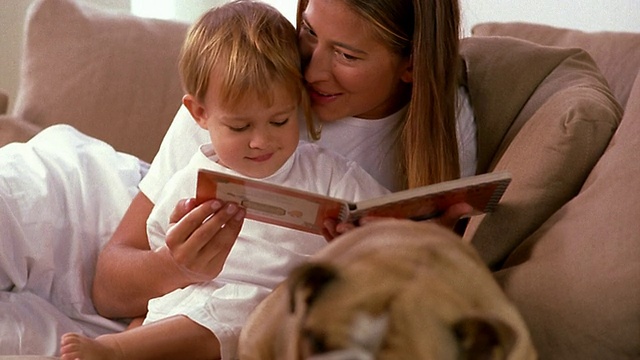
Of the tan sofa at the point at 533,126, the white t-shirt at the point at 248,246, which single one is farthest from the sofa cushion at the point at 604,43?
the white t-shirt at the point at 248,246

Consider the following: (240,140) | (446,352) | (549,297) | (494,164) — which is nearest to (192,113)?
(240,140)

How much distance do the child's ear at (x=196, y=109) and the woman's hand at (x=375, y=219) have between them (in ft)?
1.23

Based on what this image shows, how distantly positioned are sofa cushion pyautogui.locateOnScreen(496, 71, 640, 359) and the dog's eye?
45 cm

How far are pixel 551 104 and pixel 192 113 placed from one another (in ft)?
1.99

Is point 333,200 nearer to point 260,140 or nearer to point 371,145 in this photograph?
point 260,140

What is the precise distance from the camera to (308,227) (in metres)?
1.40

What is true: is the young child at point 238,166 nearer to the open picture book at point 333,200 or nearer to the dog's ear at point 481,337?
the open picture book at point 333,200

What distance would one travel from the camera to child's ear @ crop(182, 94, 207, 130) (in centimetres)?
165

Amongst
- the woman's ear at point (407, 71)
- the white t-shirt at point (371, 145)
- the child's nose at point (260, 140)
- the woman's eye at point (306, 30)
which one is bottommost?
the white t-shirt at point (371, 145)

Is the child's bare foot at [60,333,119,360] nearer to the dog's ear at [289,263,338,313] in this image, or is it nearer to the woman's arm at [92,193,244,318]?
the woman's arm at [92,193,244,318]

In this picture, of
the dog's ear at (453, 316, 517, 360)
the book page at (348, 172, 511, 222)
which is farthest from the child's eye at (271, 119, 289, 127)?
the dog's ear at (453, 316, 517, 360)

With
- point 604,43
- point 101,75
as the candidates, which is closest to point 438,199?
point 604,43

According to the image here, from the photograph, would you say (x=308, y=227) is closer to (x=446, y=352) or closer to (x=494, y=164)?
(x=494, y=164)

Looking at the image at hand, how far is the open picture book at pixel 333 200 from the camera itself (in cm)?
128
